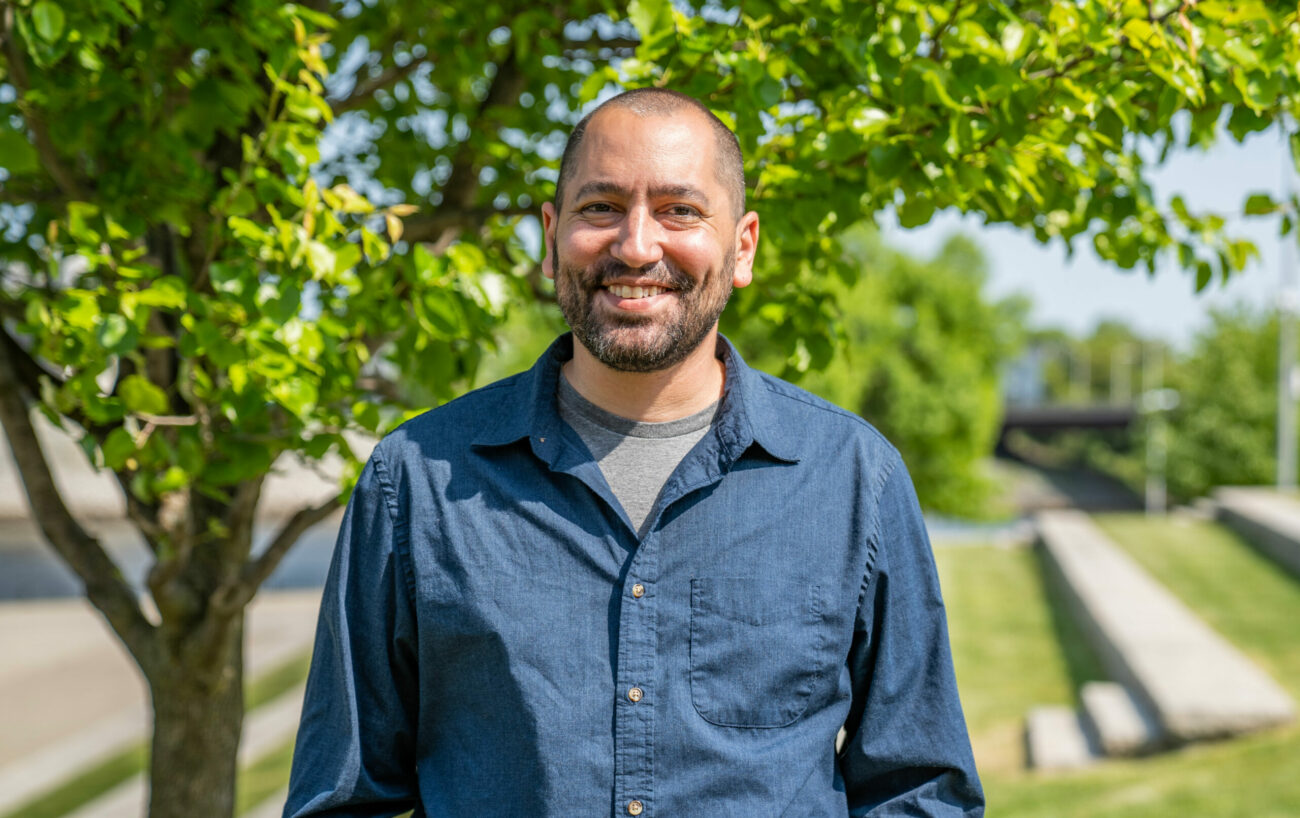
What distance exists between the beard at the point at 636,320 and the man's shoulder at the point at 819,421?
0.76 ft

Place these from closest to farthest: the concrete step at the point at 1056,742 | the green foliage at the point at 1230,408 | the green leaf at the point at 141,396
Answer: the green leaf at the point at 141,396, the concrete step at the point at 1056,742, the green foliage at the point at 1230,408

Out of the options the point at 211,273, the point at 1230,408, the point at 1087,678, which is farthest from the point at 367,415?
the point at 1230,408

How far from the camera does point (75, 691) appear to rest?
1172 cm

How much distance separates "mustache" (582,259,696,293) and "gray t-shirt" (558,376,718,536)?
0.25 metres

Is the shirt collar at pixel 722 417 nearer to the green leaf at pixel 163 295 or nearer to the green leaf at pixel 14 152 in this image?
the green leaf at pixel 163 295

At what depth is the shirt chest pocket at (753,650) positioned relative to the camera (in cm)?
192

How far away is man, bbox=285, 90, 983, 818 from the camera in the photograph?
1.90m

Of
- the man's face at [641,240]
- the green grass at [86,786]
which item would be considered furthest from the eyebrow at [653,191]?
the green grass at [86,786]

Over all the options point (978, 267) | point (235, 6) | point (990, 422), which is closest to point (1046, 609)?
point (235, 6)

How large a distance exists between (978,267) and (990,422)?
62.9ft

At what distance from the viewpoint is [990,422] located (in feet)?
146

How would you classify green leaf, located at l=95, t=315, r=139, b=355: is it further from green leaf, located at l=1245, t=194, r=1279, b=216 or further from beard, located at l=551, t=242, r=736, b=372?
green leaf, located at l=1245, t=194, r=1279, b=216

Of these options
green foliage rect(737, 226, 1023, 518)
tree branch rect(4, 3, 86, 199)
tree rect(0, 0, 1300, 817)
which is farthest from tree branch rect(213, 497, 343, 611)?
green foliage rect(737, 226, 1023, 518)

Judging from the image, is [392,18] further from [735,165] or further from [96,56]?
[735,165]
